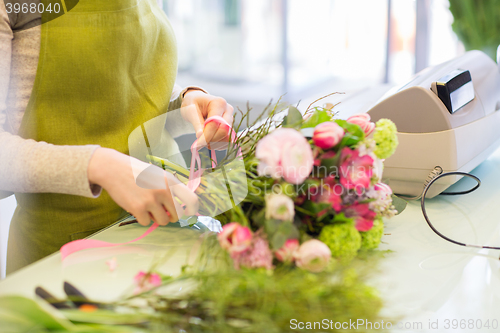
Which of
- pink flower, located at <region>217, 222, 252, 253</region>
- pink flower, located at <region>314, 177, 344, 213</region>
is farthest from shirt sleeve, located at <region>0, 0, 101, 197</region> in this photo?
pink flower, located at <region>314, 177, 344, 213</region>

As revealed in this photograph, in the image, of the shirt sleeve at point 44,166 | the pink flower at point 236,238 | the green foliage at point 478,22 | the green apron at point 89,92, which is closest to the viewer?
the pink flower at point 236,238

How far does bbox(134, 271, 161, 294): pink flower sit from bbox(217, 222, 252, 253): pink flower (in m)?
0.09

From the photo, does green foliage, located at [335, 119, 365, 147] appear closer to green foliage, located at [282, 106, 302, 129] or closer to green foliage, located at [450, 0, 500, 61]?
green foliage, located at [282, 106, 302, 129]

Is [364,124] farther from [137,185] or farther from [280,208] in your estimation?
[137,185]

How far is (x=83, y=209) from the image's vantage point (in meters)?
0.79

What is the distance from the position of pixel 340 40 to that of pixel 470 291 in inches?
122

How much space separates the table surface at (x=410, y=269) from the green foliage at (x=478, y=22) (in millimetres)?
1132

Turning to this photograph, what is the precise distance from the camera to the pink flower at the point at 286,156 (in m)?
0.48

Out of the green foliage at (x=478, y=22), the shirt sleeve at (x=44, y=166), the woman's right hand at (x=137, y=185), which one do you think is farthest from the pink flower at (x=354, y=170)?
the green foliage at (x=478, y=22)

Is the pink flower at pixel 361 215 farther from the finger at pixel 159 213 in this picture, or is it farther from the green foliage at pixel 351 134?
the finger at pixel 159 213

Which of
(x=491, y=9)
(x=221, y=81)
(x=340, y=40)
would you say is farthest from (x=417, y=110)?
(x=221, y=81)

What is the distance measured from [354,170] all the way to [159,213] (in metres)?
0.29

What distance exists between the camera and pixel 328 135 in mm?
522

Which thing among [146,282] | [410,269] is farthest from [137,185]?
[410,269]
